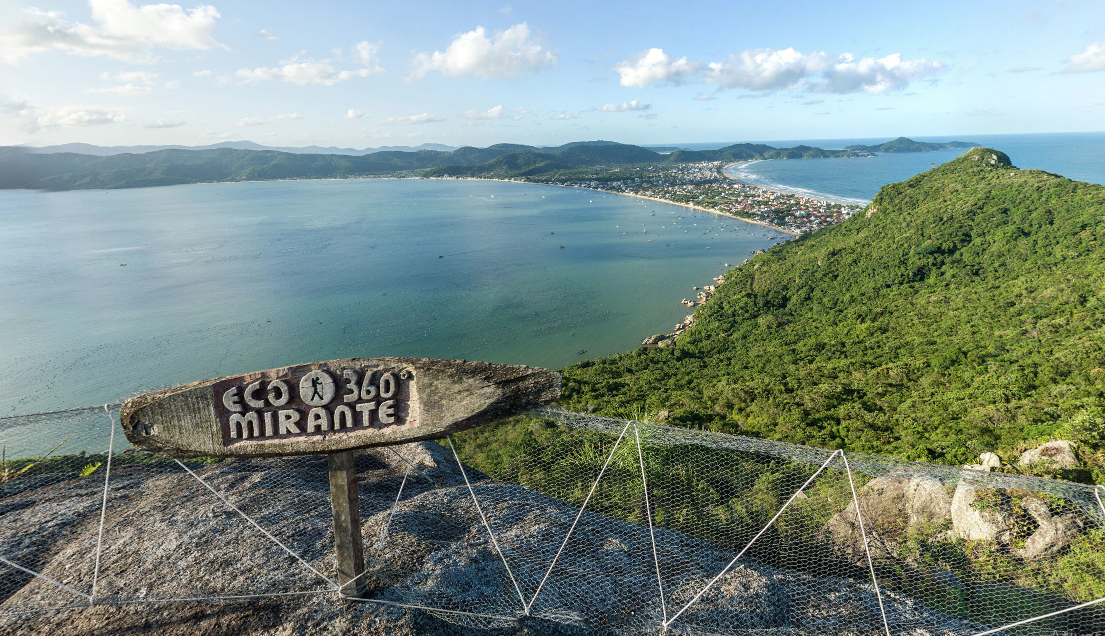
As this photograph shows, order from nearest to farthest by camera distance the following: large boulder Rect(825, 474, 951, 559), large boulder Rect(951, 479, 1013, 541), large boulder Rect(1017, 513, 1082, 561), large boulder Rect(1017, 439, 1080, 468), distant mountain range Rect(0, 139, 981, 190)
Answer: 1. large boulder Rect(1017, 513, 1082, 561)
2. large boulder Rect(951, 479, 1013, 541)
3. large boulder Rect(825, 474, 951, 559)
4. large boulder Rect(1017, 439, 1080, 468)
5. distant mountain range Rect(0, 139, 981, 190)

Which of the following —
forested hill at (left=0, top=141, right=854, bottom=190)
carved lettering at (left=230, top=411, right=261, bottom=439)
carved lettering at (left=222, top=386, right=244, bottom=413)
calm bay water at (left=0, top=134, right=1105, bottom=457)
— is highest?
forested hill at (left=0, top=141, right=854, bottom=190)

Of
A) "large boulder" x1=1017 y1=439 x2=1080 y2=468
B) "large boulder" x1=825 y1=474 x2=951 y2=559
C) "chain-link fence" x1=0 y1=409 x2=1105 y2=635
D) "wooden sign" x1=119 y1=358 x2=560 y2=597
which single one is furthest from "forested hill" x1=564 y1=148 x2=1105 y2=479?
"wooden sign" x1=119 y1=358 x2=560 y2=597

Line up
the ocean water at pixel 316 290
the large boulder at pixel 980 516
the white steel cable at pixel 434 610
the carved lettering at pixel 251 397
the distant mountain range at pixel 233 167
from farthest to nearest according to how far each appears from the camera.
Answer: the distant mountain range at pixel 233 167, the ocean water at pixel 316 290, the large boulder at pixel 980 516, the white steel cable at pixel 434 610, the carved lettering at pixel 251 397

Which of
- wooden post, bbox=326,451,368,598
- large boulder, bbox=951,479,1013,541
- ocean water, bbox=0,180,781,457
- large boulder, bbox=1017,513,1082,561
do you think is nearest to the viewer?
wooden post, bbox=326,451,368,598

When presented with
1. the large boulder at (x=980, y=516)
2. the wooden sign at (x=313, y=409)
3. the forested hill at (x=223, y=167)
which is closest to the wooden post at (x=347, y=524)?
the wooden sign at (x=313, y=409)

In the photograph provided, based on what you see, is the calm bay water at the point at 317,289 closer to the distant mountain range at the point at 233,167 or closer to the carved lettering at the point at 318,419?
the carved lettering at the point at 318,419

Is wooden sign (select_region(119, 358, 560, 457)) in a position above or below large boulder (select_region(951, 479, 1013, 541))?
above

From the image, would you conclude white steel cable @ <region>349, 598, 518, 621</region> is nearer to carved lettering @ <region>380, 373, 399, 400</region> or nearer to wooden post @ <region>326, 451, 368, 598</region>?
wooden post @ <region>326, 451, 368, 598</region>

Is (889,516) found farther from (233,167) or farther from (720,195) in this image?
(233,167)
